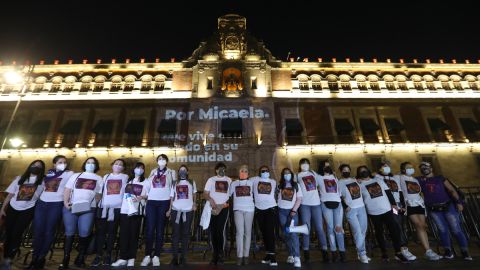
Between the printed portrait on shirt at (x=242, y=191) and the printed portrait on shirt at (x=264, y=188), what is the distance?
223 millimetres

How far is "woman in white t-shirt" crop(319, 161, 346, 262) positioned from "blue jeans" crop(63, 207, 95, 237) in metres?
4.59

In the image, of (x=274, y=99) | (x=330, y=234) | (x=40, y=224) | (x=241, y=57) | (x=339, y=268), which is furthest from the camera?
(x=241, y=57)

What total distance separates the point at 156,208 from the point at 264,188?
85.8 inches

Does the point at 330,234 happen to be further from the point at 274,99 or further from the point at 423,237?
the point at 274,99

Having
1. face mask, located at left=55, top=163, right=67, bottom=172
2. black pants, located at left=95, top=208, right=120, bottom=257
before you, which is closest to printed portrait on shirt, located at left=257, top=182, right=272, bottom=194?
black pants, located at left=95, top=208, right=120, bottom=257

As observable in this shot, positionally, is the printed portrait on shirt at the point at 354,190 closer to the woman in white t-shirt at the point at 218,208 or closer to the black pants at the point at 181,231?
the woman in white t-shirt at the point at 218,208

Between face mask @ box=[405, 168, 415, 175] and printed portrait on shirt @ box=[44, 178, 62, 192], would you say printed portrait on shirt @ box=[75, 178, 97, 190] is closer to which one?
printed portrait on shirt @ box=[44, 178, 62, 192]

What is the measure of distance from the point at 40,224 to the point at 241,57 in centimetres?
2162

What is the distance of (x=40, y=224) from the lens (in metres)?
5.35

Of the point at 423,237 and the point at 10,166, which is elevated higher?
the point at 10,166

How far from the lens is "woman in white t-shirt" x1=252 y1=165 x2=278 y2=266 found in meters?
5.53

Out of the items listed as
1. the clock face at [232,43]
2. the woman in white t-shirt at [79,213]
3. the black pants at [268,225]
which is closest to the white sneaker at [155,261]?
the woman in white t-shirt at [79,213]

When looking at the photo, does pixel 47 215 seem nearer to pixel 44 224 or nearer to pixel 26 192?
pixel 44 224

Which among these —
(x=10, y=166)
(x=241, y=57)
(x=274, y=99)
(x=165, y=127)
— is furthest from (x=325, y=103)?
(x=10, y=166)
